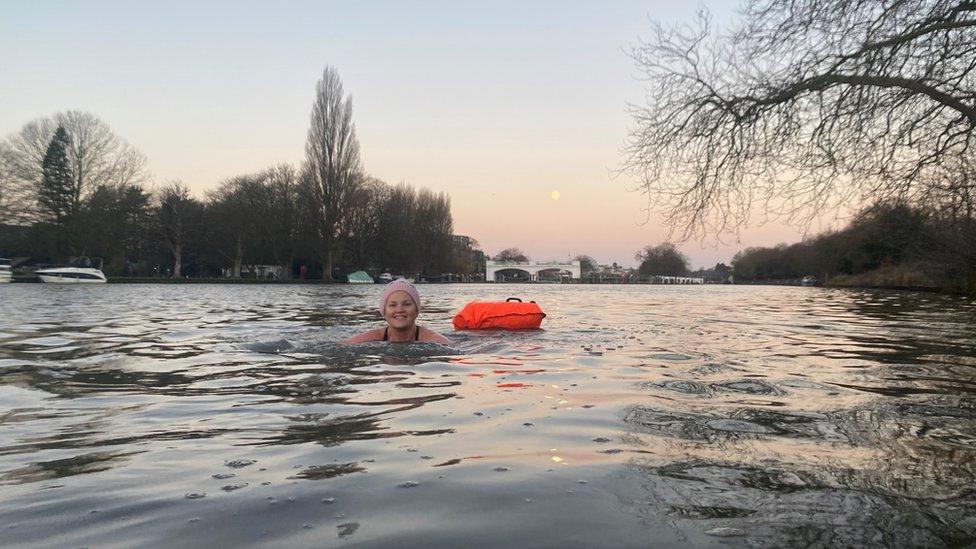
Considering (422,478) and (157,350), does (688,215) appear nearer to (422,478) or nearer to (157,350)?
(157,350)

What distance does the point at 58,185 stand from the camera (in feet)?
142

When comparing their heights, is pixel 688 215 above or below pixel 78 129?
below

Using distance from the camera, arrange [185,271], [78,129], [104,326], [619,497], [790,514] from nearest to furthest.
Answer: [790,514] → [619,497] → [104,326] → [78,129] → [185,271]

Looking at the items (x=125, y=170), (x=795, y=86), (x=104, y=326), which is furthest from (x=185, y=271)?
(x=795, y=86)

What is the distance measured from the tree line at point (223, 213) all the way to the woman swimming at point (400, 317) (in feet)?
146

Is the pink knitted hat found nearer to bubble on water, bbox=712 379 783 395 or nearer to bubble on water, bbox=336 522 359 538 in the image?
bubble on water, bbox=712 379 783 395

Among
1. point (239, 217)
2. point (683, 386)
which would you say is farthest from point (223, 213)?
point (683, 386)

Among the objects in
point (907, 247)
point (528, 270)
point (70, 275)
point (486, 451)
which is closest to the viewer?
point (486, 451)

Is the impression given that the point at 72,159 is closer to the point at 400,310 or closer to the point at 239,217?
the point at 239,217

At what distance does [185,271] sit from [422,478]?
7472 centimetres

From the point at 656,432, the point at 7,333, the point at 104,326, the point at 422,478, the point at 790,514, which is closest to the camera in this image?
the point at 790,514

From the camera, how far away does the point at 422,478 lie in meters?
2.57

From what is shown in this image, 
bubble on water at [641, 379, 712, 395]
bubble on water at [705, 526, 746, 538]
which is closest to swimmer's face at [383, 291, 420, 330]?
bubble on water at [641, 379, 712, 395]

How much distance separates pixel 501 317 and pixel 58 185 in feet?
150
